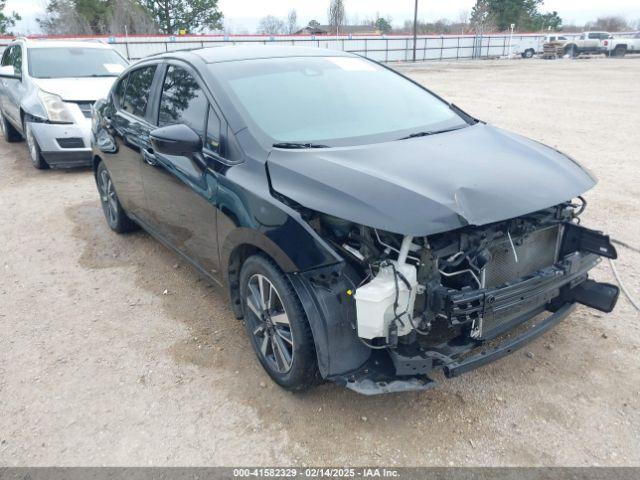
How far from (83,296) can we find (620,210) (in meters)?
5.19

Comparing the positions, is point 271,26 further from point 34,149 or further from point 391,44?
point 34,149

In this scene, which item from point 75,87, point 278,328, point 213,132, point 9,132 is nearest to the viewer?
point 278,328

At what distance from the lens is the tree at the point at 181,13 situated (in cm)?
4266

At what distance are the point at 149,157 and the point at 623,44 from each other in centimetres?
4104

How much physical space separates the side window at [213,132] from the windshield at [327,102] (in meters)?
0.16

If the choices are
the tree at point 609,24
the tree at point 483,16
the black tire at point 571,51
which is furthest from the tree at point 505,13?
the tree at point 609,24

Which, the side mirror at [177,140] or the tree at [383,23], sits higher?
the tree at [383,23]

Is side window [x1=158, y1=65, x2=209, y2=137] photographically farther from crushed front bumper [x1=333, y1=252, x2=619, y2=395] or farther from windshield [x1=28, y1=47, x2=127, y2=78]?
windshield [x1=28, y1=47, x2=127, y2=78]

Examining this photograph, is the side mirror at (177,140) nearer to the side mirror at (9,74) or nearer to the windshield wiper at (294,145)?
the windshield wiper at (294,145)

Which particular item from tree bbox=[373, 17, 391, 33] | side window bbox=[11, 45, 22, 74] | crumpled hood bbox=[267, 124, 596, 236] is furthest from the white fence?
tree bbox=[373, 17, 391, 33]

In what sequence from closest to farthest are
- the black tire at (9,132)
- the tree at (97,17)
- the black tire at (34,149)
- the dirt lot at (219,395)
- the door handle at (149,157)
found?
the dirt lot at (219,395) < the door handle at (149,157) < the black tire at (34,149) < the black tire at (9,132) < the tree at (97,17)

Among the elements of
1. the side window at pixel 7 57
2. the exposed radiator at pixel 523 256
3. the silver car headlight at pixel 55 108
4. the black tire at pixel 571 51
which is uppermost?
the side window at pixel 7 57

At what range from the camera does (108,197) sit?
538 centimetres

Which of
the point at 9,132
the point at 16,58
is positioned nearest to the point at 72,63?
the point at 16,58
